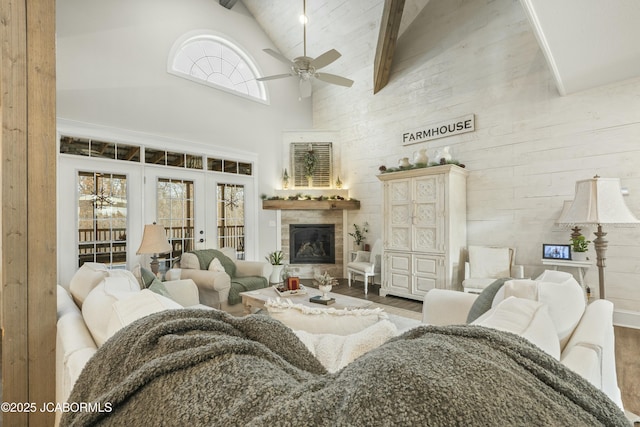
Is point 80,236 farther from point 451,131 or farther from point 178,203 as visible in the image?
point 451,131

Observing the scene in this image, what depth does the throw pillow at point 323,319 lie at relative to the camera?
1130mm

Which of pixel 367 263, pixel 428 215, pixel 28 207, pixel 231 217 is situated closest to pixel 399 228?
pixel 428 215

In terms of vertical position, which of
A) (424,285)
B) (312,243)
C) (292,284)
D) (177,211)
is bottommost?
(424,285)

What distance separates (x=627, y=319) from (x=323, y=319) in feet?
12.5

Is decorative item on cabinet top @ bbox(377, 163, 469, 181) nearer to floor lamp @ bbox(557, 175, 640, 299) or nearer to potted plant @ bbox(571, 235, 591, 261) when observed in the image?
potted plant @ bbox(571, 235, 591, 261)

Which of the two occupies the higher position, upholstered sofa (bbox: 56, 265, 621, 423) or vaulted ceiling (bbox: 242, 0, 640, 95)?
vaulted ceiling (bbox: 242, 0, 640, 95)

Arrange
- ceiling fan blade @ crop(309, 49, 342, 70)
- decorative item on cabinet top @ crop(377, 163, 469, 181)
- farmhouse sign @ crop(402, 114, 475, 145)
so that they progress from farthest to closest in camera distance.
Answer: farmhouse sign @ crop(402, 114, 475, 145)
decorative item on cabinet top @ crop(377, 163, 469, 181)
ceiling fan blade @ crop(309, 49, 342, 70)

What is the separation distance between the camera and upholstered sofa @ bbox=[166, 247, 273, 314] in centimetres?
333

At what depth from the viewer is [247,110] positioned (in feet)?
18.0

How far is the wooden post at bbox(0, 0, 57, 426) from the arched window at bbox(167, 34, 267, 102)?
3.52 meters

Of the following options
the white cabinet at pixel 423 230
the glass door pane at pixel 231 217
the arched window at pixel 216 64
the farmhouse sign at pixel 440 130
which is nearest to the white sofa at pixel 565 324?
the white cabinet at pixel 423 230

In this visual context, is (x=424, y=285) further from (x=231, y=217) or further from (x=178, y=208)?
(x=178, y=208)

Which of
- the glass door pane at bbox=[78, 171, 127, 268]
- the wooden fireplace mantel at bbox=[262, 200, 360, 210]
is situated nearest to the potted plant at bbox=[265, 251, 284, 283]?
the wooden fireplace mantel at bbox=[262, 200, 360, 210]

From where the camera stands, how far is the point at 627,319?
3.11 meters
